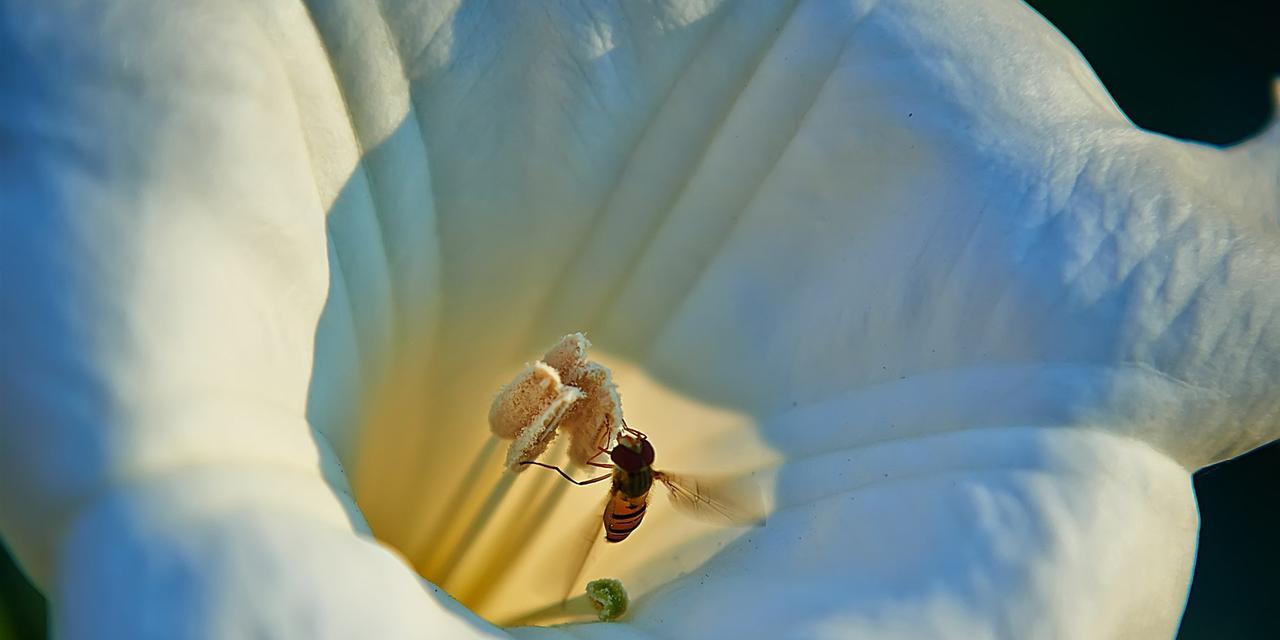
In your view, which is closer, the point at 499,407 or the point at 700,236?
the point at 499,407

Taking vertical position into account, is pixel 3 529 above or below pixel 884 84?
below

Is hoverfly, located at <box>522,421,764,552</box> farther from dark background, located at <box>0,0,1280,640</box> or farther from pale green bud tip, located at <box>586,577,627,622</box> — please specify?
dark background, located at <box>0,0,1280,640</box>

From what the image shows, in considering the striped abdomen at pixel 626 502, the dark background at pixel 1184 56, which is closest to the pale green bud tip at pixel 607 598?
the striped abdomen at pixel 626 502

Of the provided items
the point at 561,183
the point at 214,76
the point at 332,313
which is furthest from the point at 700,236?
the point at 214,76

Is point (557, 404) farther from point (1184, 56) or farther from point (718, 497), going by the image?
point (1184, 56)

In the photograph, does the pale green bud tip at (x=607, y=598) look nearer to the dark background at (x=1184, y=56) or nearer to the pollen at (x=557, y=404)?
the pollen at (x=557, y=404)

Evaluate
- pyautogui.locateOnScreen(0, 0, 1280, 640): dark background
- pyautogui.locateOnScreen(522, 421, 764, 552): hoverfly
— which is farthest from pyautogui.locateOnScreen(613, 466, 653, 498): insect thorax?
pyautogui.locateOnScreen(0, 0, 1280, 640): dark background

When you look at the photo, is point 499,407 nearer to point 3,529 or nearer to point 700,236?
point 700,236
